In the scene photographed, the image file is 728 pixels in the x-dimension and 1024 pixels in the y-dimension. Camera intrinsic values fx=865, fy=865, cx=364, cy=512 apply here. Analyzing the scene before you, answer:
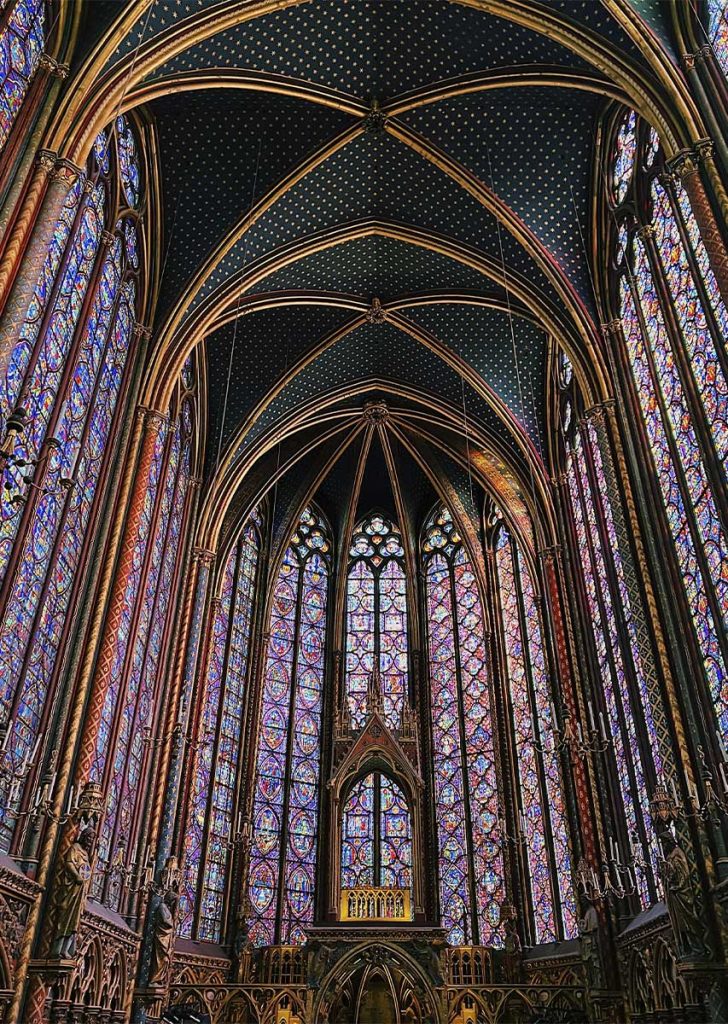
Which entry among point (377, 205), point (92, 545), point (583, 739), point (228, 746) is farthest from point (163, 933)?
point (377, 205)

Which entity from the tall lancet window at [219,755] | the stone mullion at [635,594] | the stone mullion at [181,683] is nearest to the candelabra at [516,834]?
the tall lancet window at [219,755]

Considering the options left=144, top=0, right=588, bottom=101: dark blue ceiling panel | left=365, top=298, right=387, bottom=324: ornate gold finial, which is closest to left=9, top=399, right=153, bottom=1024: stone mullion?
left=144, top=0, right=588, bottom=101: dark blue ceiling panel

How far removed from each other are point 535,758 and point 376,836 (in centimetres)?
446

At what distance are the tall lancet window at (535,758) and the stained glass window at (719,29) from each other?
40.0 feet

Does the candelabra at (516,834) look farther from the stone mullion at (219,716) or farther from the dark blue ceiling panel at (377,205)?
the dark blue ceiling panel at (377,205)

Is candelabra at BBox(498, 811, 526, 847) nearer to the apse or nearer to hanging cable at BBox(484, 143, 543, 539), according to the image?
the apse

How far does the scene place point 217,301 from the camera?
17.7m

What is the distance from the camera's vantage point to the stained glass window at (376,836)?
68.1 ft

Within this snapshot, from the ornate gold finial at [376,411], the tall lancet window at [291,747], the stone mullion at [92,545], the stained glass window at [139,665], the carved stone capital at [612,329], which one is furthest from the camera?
the ornate gold finial at [376,411]

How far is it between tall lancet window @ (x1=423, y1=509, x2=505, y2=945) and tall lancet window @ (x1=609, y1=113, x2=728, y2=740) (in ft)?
33.5

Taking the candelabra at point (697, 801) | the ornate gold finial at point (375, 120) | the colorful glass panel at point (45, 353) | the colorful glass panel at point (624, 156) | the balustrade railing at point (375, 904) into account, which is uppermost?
the ornate gold finial at point (375, 120)

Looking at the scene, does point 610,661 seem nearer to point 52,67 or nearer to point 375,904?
point 375,904

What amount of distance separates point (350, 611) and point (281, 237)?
37.9ft

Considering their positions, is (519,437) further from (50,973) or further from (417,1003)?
(50,973)
